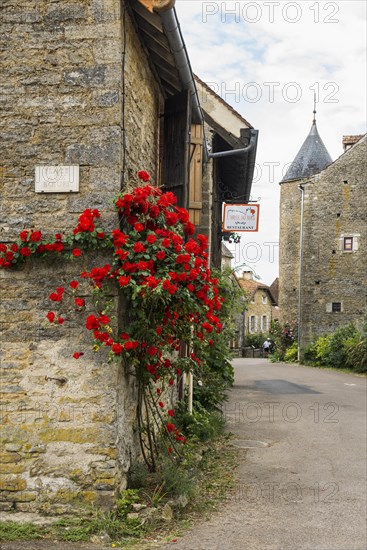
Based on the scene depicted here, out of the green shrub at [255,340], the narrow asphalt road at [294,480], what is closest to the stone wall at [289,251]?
the green shrub at [255,340]

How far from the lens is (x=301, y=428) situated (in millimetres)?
10180

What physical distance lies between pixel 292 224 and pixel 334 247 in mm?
5144

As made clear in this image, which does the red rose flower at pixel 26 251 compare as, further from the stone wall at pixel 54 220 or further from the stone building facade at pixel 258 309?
the stone building facade at pixel 258 309

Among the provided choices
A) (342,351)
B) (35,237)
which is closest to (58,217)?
(35,237)

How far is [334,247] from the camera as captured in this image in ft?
103

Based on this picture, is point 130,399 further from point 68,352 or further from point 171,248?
point 171,248

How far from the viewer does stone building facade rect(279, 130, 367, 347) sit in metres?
30.8

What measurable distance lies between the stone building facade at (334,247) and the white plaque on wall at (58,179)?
87.3 feet

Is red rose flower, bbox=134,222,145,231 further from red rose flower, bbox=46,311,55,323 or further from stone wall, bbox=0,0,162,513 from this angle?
red rose flower, bbox=46,311,55,323

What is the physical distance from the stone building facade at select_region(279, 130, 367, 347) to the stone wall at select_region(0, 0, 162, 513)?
2641 centimetres

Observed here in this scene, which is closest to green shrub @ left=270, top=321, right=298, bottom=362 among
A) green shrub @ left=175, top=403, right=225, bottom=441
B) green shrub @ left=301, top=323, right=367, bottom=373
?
green shrub @ left=301, top=323, right=367, bottom=373

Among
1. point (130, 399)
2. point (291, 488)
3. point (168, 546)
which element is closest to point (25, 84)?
point (130, 399)

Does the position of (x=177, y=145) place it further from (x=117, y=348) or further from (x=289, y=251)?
(x=289, y=251)

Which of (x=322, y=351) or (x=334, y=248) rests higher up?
(x=334, y=248)
